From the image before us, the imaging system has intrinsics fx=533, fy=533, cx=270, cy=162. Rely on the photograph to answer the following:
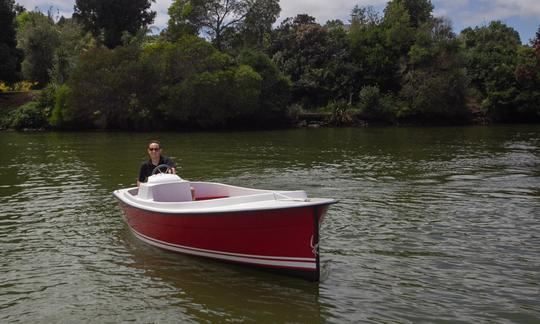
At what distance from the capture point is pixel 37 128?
5038 centimetres

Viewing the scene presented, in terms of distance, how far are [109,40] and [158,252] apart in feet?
200

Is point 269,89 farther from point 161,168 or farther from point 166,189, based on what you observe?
point 166,189

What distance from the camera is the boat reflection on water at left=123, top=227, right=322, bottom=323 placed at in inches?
285

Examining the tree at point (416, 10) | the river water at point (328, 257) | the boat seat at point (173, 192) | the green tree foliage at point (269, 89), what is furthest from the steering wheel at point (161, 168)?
the tree at point (416, 10)

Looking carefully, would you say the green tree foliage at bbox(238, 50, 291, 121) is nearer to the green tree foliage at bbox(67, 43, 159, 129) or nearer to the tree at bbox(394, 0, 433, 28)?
the green tree foliage at bbox(67, 43, 159, 129)

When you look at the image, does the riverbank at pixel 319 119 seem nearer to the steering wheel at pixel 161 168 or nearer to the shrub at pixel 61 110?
the shrub at pixel 61 110

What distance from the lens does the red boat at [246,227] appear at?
7859 millimetres

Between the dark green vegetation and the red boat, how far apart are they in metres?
35.7

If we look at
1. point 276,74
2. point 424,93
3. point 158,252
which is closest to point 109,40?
point 276,74

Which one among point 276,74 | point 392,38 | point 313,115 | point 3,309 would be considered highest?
point 392,38

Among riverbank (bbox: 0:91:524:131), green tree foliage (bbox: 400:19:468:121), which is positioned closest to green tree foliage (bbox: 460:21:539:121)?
riverbank (bbox: 0:91:524:131)

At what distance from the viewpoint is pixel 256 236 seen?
8297 mm

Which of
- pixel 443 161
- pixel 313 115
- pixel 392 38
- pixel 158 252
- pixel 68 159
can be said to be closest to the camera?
pixel 158 252

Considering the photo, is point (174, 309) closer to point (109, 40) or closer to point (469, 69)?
point (469, 69)
